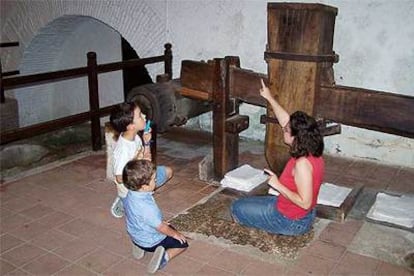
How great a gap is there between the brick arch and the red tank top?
12.0 feet

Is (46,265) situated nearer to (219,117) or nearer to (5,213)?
(5,213)

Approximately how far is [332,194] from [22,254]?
2463 mm

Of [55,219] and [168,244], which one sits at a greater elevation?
[168,244]

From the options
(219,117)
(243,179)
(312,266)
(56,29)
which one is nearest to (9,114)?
(56,29)

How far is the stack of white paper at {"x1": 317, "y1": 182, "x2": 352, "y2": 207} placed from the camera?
3652 millimetres

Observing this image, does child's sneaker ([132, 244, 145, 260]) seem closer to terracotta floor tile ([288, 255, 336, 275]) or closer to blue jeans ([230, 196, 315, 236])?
blue jeans ([230, 196, 315, 236])

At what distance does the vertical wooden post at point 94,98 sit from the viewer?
196 inches

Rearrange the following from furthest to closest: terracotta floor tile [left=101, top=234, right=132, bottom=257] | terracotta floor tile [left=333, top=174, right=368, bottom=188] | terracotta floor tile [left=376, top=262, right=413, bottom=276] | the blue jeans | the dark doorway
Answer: the dark doorway
terracotta floor tile [left=333, top=174, right=368, bottom=188]
the blue jeans
terracotta floor tile [left=101, top=234, right=132, bottom=257]
terracotta floor tile [left=376, top=262, right=413, bottom=276]

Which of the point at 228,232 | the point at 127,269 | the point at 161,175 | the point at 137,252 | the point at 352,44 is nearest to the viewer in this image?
the point at 127,269

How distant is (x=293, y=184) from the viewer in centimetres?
297

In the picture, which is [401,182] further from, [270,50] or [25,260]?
[25,260]

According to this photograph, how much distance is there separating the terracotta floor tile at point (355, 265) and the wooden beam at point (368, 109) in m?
0.88

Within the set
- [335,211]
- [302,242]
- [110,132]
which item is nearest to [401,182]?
[335,211]

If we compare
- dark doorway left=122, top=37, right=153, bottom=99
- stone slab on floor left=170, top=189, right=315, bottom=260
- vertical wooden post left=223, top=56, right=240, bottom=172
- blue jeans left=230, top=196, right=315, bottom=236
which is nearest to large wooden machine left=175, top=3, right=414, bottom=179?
vertical wooden post left=223, top=56, right=240, bottom=172
